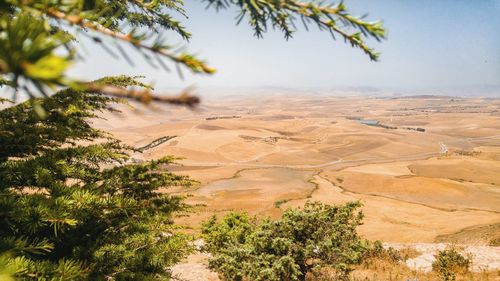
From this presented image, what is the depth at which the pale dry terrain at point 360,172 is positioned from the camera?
35500mm

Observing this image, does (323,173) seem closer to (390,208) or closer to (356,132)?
(390,208)

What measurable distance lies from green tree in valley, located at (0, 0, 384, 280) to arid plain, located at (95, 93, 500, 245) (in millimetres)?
300

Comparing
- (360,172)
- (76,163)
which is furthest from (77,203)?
(360,172)

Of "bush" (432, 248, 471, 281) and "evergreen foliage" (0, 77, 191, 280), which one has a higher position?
"evergreen foliage" (0, 77, 191, 280)

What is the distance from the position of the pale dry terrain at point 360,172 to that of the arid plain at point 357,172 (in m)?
0.14

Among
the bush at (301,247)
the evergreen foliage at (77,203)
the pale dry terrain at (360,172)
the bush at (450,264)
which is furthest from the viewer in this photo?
the pale dry terrain at (360,172)

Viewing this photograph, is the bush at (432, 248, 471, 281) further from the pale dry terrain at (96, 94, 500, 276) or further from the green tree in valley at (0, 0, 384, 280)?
the green tree in valley at (0, 0, 384, 280)

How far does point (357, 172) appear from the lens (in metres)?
62.2

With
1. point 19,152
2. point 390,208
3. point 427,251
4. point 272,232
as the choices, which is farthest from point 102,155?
point 390,208

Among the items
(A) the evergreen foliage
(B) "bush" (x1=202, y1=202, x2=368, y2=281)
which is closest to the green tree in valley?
(A) the evergreen foliage

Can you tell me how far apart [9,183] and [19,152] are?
0.86 metres

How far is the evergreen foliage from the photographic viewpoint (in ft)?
8.39

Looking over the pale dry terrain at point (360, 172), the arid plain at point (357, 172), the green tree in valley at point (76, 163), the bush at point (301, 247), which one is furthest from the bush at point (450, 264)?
the green tree in valley at point (76, 163)

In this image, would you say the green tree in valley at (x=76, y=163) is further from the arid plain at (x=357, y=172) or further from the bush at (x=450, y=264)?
the bush at (x=450, y=264)
